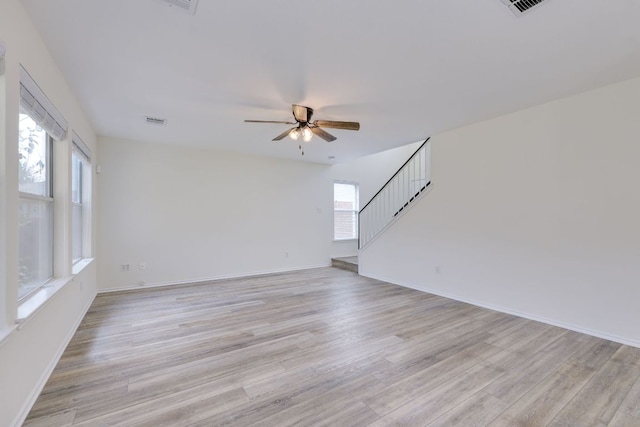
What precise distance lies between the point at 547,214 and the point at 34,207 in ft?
16.9

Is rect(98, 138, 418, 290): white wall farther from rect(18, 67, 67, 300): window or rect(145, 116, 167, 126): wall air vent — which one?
rect(18, 67, 67, 300): window

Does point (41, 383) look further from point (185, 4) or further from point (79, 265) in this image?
point (185, 4)

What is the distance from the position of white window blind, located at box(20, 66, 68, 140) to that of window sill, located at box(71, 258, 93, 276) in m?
1.45

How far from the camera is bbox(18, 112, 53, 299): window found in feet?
6.67

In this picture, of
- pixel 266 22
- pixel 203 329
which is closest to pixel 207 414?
pixel 203 329

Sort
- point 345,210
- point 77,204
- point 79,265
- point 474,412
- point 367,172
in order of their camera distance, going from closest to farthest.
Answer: point 474,412, point 79,265, point 77,204, point 345,210, point 367,172

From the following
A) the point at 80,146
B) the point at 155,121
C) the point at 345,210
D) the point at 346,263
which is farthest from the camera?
the point at 345,210

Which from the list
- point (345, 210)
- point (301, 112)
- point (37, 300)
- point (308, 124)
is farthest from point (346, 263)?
point (37, 300)

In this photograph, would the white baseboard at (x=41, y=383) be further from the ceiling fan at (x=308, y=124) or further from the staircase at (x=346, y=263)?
the staircase at (x=346, y=263)

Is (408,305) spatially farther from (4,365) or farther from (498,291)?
(4,365)

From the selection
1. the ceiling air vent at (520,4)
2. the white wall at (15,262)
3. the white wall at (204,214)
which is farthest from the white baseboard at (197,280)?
the ceiling air vent at (520,4)

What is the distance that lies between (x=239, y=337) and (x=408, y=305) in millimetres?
2364

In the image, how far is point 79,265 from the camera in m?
3.46

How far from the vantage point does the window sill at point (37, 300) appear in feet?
5.75
